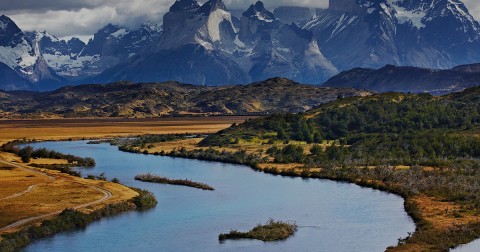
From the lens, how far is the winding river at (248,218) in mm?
77688

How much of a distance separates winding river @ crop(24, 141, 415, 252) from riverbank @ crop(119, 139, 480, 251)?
224 centimetres

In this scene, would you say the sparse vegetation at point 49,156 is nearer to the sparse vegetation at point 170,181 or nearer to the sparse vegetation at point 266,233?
the sparse vegetation at point 170,181

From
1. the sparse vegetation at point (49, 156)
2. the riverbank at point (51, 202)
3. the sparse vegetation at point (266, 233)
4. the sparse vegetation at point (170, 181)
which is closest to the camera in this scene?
the sparse vegetation at point (266, 233)

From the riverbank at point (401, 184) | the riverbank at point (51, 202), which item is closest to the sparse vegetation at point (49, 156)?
the riverbank at point (51, 202)

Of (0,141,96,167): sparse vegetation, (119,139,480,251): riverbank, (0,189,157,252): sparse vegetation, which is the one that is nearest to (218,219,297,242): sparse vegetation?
(119,139,480,251): riverbank

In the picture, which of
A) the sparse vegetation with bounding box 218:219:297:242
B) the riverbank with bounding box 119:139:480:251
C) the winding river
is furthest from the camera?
the sparse vegetation with bounding box 218:219:297:242

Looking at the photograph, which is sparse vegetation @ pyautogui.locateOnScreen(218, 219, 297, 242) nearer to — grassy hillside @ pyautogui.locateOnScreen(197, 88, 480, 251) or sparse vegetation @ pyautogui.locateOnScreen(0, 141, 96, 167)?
grassy hillside @ pyautogui.locateOnScreen(197, 88, 480, 251)

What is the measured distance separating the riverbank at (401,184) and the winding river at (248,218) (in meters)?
2.24

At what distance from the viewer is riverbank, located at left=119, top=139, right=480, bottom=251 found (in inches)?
3051

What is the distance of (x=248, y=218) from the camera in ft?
303

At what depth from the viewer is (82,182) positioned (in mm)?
118062

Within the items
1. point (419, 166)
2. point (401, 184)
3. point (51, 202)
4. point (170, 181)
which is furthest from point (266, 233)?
point (419, 166)

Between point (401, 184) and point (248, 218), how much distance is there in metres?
34.0

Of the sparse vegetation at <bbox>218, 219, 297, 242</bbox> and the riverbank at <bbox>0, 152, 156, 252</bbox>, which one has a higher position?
the riverbank at <bbox>0, 152, 156, 252</bbox>
